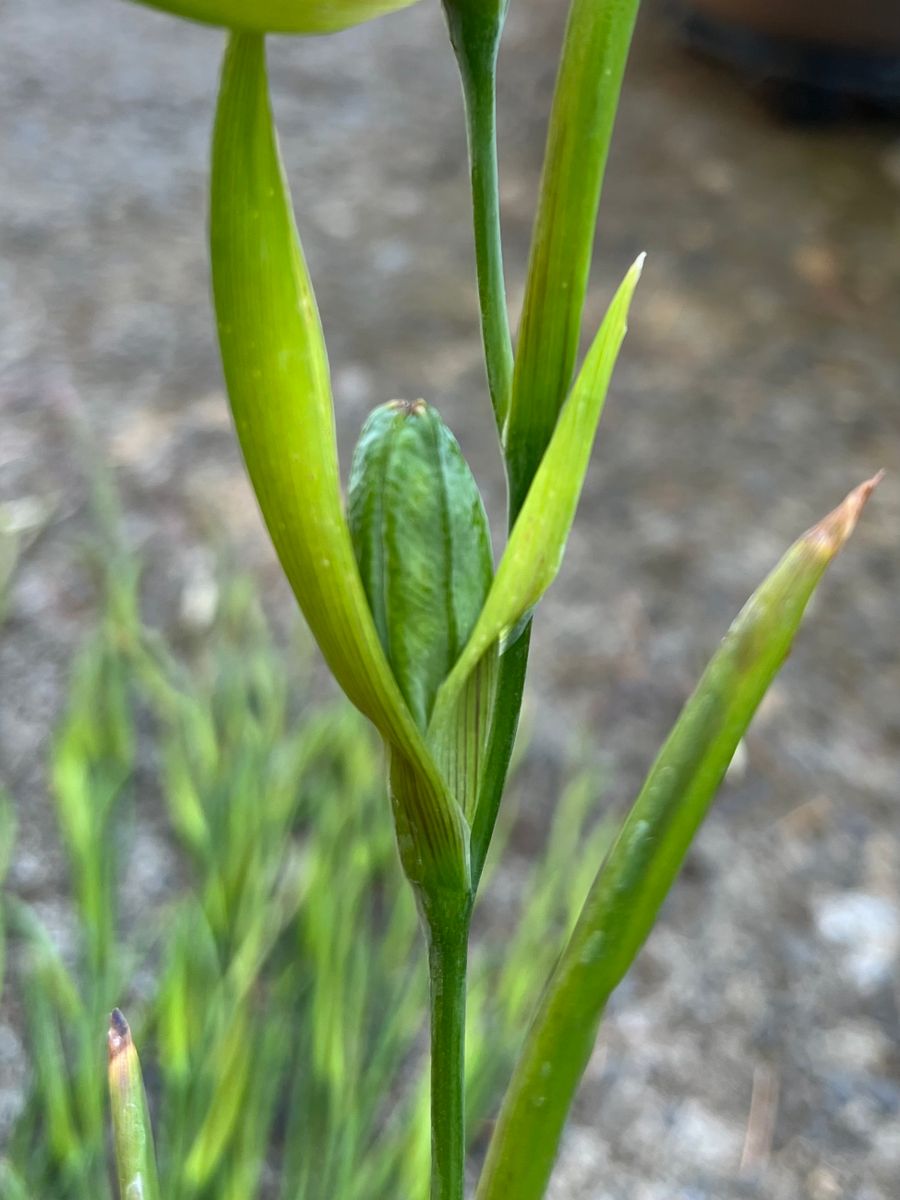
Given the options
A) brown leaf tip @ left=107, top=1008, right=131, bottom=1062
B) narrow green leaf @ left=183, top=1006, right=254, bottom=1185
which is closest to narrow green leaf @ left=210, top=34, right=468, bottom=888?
brown leaf tip @ left=107, top=1008, right=131, bottom=1062

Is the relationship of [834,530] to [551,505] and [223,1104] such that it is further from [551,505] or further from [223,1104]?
[223,1104]

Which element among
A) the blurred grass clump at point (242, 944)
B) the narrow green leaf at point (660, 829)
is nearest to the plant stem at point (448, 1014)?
the narrow green leaf at point (660, 829)

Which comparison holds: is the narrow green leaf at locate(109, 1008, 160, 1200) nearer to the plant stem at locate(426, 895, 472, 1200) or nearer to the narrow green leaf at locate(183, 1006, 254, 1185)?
the plant stem at locate(426, 895, 472, 1200)

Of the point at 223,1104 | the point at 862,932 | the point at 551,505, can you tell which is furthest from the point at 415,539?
the point at 862,932

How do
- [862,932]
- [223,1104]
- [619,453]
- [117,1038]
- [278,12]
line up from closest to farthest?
[278,12] → [117,1038] → [223,1104] → [862,932] → [619,453]

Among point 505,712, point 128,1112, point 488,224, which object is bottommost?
point 128,1112

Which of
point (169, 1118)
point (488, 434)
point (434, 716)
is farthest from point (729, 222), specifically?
point (434, 716)

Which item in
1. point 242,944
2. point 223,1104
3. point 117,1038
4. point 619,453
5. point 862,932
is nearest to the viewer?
point 117,1038

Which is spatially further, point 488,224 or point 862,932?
point 862,932
